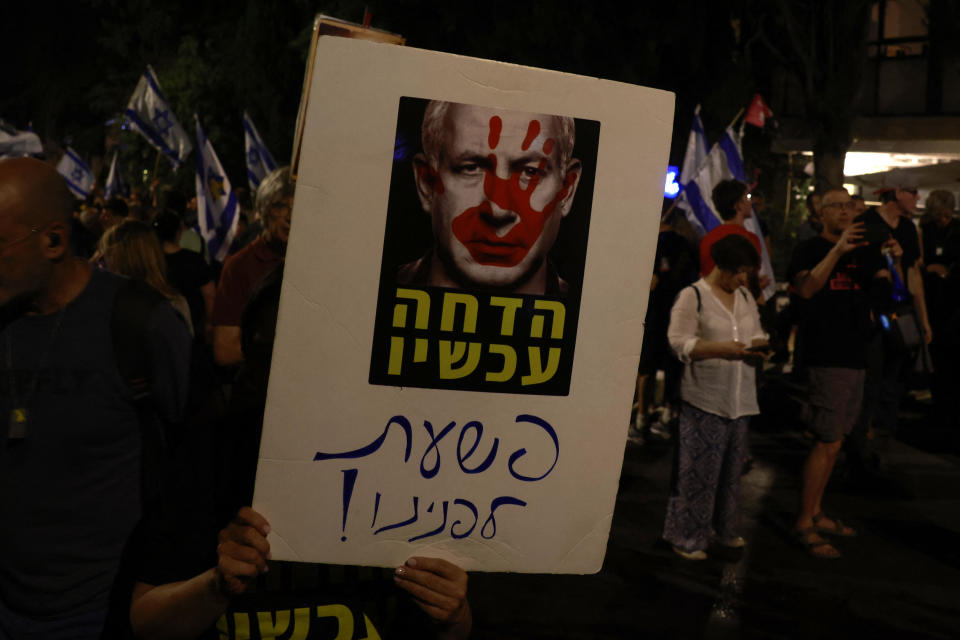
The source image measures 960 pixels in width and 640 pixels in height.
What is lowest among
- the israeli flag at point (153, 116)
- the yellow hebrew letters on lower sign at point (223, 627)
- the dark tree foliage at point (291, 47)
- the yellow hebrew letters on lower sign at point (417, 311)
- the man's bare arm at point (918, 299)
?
the yellow hebrew letters on lower sign at point (223, 627)

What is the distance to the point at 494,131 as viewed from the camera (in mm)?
1778

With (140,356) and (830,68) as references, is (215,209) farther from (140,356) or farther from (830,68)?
(830,68)

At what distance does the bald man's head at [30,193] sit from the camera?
7.67 feet

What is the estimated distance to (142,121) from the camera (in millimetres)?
13789

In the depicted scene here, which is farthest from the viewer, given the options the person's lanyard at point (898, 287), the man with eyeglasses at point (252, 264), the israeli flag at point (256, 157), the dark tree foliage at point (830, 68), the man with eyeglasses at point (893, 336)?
the dark tree foliage at point (830, 68)

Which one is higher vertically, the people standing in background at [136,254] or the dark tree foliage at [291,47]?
the dark tree foliage at [291,47]

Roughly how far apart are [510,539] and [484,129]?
735 millimetres

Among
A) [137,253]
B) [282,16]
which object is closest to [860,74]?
[282,16]

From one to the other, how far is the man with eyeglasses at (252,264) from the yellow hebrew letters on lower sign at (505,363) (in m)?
3.06

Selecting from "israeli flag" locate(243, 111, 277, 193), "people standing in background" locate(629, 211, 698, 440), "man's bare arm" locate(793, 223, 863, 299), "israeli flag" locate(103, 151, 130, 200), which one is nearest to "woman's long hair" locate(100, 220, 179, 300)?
"man's bare arm" locate(793, 223, 863, 299)

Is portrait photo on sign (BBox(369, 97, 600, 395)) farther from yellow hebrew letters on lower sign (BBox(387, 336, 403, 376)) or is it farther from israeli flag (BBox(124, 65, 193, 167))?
israeli flag (BBox(124, 65, 193, 167))

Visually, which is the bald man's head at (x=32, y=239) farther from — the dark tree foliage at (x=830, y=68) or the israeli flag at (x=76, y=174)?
the dark tree foliage at (x=830, y=68)

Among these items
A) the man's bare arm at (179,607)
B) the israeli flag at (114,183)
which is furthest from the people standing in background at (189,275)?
the israeli flag at (114,183)

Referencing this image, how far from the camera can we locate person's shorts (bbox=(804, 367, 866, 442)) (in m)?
6.22
